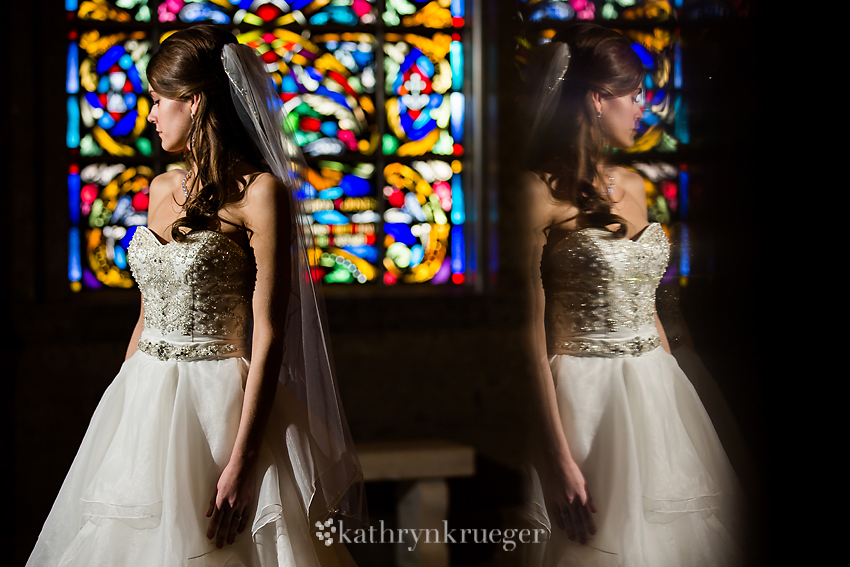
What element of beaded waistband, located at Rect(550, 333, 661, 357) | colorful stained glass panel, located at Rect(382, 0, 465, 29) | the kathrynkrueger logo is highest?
colorful stained glass panel, located at Rect(382, 0, 465, 29)

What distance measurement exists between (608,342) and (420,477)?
1.63 ft

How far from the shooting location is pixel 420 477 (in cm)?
134

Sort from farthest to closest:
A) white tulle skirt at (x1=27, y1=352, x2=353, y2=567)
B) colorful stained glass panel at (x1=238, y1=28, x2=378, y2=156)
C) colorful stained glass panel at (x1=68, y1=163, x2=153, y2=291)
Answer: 1. colorful stained glass panel at (x1=238, y1=28, x2=378, y2=156)
2. colorful stained glass panel at (x1=68, y1=163, x2=153, y2=291)
3. white tulle skirt at (x1=27, y1=352, x2=353, y2=567)

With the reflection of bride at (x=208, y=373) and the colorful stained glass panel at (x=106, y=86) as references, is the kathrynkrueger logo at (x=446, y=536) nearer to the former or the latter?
the reflection of bride at (x=208, y=373)

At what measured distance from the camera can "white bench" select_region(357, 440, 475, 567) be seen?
129 centimetres

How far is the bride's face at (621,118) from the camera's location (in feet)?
3.92

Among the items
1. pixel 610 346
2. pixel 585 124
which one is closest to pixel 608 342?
pixel 610 346

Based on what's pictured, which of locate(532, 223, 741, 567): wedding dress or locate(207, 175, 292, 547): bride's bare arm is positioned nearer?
locate(207, 175, 292, 547): bride's bare arm

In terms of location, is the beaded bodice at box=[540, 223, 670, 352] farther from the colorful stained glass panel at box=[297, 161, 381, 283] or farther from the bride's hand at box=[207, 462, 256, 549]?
the bride's hand at box=[207, 462, 256, 549]

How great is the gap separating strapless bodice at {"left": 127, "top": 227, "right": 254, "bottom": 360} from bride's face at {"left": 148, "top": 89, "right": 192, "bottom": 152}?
0.55ft

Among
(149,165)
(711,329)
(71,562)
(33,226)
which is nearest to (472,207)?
(711,329)

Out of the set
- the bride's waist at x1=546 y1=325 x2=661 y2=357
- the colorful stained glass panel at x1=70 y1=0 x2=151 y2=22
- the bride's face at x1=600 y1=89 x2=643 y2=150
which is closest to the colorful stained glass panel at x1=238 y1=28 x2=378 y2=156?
the colorful stained glass panel at x1=70 y1=0 x2=151 y2=22

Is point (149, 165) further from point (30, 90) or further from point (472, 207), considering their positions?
point (472, 207)

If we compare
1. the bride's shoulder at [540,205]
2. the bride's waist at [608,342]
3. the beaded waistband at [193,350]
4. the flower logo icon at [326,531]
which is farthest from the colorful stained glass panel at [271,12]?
the flower logo icon at [326,531]
